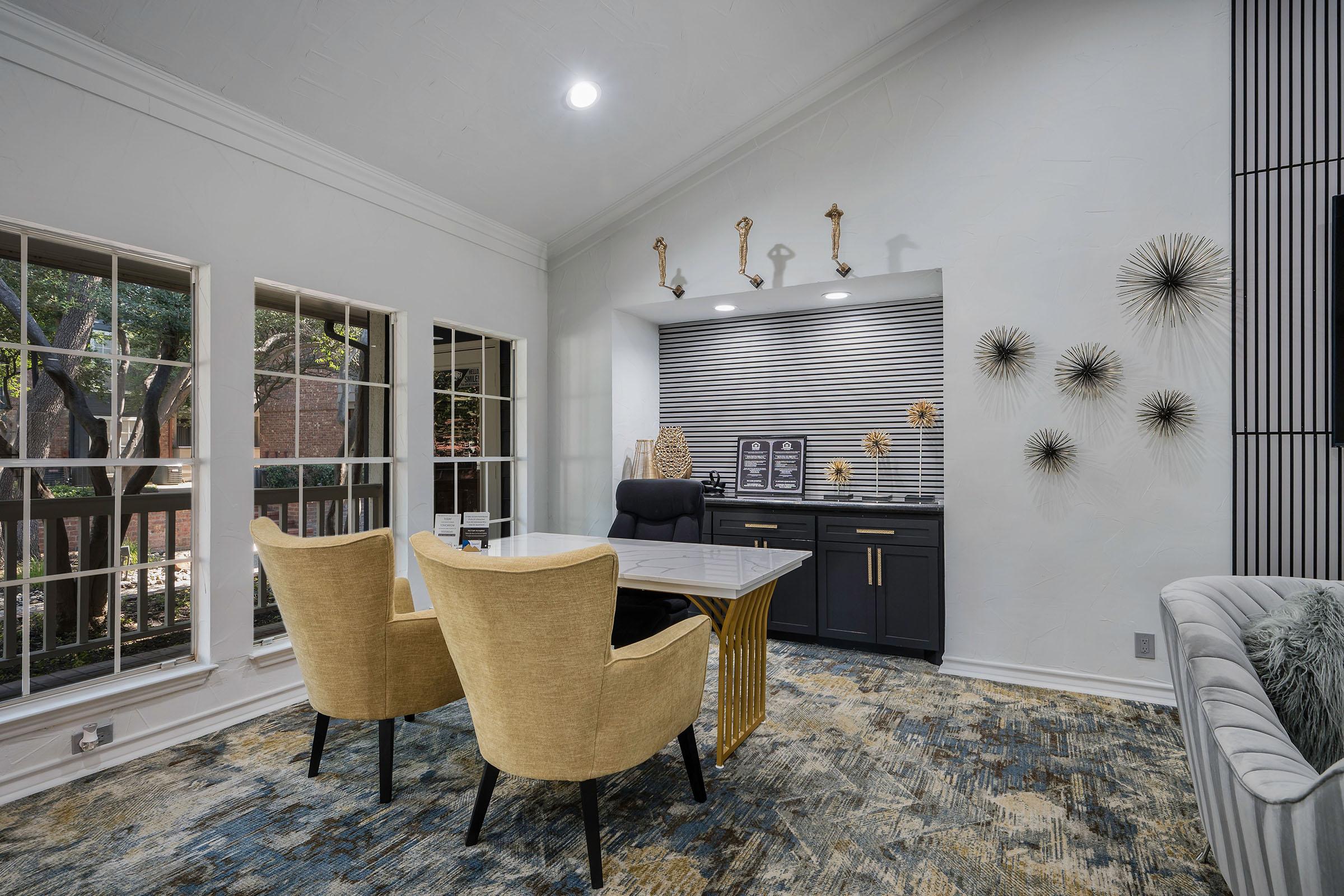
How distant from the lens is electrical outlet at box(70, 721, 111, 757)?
2551 mm

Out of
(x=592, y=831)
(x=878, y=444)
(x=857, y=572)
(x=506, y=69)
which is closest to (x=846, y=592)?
(x=857, y=572)

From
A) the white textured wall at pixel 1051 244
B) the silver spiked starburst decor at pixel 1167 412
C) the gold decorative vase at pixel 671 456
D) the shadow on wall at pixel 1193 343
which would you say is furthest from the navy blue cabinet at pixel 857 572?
the shadow on wall at pixel 1193 343

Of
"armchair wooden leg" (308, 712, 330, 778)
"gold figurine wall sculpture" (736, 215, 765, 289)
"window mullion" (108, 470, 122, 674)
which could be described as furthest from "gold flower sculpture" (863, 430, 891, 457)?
"window mullion" (108, 470, 122, 674)

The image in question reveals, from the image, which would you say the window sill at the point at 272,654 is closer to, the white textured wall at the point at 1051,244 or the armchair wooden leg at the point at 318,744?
the armchair wooden leg at the point at 318,744

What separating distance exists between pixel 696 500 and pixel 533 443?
5.71 feet

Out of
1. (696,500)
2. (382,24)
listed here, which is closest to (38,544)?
(382,24)

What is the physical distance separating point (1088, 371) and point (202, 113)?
4.24 meters

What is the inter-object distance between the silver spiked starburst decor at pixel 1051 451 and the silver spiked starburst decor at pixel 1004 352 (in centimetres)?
35

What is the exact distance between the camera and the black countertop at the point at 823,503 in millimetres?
3984

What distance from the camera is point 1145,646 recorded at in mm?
3410

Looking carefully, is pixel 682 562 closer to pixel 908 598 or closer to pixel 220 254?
pixel 908 598

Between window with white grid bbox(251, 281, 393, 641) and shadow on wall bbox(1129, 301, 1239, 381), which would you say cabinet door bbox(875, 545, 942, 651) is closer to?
shadow on wall bbox(1129, 301, 1239, 381)

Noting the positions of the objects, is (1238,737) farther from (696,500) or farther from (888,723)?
(696,500)

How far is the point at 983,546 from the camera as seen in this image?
12.4ft
